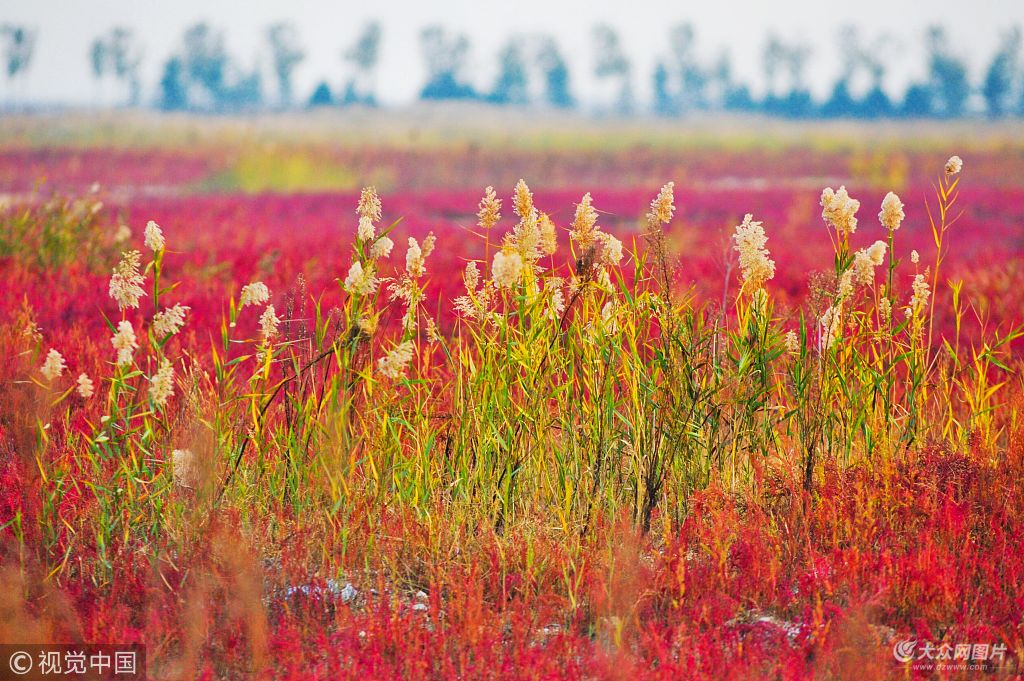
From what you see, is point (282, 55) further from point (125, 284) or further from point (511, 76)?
point (125, 284)

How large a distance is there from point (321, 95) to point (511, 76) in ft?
61.6

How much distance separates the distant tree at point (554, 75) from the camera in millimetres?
96500

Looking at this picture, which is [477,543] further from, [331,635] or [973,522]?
[973,522]

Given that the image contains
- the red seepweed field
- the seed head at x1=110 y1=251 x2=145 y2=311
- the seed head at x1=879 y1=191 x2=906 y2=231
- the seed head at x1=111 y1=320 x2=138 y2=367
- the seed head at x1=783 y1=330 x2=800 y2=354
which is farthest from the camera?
the seed head at x1=783 y1=330 x2=800 y2=354

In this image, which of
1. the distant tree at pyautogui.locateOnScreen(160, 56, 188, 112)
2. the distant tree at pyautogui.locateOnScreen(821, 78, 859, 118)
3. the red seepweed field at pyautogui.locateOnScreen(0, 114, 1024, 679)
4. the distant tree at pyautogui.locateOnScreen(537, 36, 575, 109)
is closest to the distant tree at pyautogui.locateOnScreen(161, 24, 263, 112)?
the distant tree at pyautogui.locateOnScreen(160, 56, 188, 112)

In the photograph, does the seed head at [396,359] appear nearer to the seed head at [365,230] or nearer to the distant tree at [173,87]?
the seed head at [365,230]

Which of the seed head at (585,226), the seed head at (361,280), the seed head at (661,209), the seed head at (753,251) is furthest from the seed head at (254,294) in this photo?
the seed head at (753,251)

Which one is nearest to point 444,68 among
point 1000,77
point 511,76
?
point 511,76

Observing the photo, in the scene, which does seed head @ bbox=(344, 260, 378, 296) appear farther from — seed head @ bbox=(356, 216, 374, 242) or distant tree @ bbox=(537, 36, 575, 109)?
distant tree @ bbox=(537, 36, 575, 109)

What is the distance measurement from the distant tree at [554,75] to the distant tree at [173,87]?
112 ft

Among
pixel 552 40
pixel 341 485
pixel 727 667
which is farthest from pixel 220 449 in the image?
pixel 552 40

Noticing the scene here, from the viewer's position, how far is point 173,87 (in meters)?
93.3

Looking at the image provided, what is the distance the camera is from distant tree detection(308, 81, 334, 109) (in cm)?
9112

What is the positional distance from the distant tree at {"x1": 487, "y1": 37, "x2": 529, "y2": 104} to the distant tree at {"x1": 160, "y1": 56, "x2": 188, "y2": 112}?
29.3 metres
